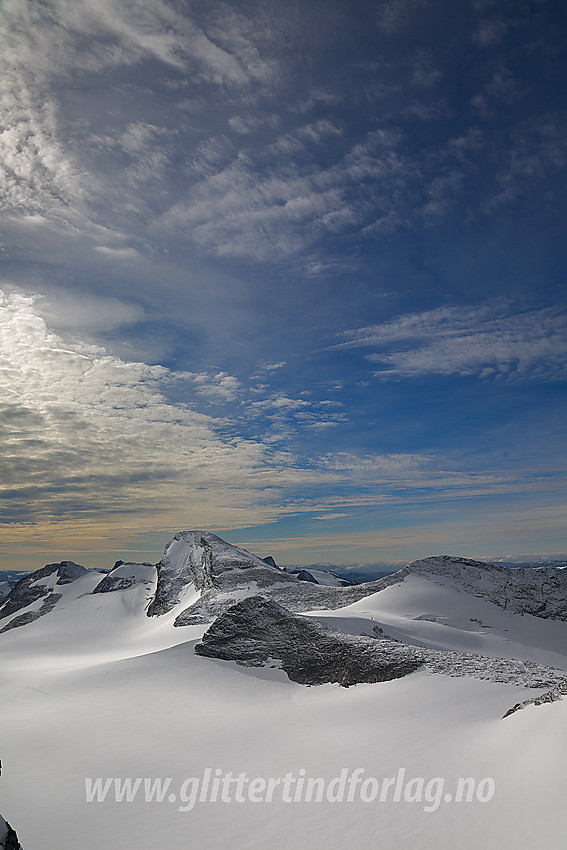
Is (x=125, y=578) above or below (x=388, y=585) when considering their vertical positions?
above

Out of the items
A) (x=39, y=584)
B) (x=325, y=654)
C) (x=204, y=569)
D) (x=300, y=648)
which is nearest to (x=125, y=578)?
(x=39, y=584)

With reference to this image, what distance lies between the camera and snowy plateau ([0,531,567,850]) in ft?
35.3

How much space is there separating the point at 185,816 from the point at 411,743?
24.4 ft

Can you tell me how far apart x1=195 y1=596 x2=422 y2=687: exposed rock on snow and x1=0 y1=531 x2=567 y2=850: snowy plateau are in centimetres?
10

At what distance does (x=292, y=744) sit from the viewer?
1683cm

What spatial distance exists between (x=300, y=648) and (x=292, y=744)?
10193mm

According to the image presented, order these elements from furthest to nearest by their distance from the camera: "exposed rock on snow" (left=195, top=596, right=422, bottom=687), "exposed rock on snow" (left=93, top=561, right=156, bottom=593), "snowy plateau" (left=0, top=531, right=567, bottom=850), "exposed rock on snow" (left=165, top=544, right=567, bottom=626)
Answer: "exposed rock on snow" (left=93, top=561, right=156, bottom=593)
"exposed rock on snow" (left=165, top=544, right=567, bottom=626)
"exposed rock on snow" (left=195, top=596, right=422, bottom=687)
"snowy plateau" (left=0, top=531, right=567, bottom=850)

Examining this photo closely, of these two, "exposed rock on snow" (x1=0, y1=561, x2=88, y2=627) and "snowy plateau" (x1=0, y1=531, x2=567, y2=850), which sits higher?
"snowy plateau" (x1=0, y1=531, x2=567, y2=850)

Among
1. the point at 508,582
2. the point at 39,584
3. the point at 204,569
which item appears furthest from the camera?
the point at 39,584

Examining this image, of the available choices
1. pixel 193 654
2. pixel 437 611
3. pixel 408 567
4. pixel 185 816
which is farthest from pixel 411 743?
pixel 408 567

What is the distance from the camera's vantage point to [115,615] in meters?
71.8

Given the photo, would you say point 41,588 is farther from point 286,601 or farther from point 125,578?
point 286,601

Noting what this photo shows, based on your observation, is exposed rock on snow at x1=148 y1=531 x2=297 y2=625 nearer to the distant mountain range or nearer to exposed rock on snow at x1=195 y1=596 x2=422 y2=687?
the distant mountain range

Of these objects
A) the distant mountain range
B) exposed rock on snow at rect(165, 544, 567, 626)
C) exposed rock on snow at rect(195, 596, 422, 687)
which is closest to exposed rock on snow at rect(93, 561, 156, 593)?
the distant mountain range
